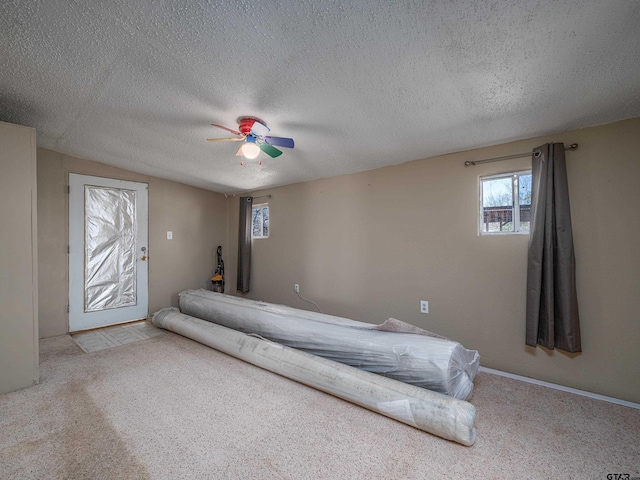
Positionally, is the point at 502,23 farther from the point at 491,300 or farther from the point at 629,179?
the point at 491,300

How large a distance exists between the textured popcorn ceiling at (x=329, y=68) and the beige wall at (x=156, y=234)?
1071 millimetres

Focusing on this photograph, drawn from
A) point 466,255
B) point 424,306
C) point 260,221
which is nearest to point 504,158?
point 466,255

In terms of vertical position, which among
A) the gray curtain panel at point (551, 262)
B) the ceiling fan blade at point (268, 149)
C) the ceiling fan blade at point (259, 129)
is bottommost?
the gray curtain panel at point (551, 262)

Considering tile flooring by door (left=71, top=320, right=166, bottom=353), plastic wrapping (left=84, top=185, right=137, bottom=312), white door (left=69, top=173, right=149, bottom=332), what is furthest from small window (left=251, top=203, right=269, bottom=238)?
tile flooring by door (left=71, top=320, right=166, bottom=353)

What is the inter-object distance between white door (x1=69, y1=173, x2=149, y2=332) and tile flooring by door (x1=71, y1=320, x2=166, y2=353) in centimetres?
19

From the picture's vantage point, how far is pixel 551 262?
7.20ft

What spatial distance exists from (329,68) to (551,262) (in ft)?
7.49

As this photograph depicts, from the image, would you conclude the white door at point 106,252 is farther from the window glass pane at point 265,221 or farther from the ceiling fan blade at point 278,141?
the ceiling fan blade at point 278,141

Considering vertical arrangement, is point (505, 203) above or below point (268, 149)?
below

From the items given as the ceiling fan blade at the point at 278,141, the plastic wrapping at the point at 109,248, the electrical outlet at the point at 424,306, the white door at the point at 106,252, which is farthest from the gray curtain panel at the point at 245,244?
the electrical outlet at the point at 424,306

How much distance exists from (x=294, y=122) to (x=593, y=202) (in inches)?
99.4

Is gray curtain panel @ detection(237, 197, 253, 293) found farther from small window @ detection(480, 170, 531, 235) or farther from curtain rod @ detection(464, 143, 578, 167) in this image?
small window @ detection(480, 170, 531, 235)

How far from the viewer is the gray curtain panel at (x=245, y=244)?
15.6ft

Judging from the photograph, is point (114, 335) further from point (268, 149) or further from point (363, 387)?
Answer: point (363, 387)
